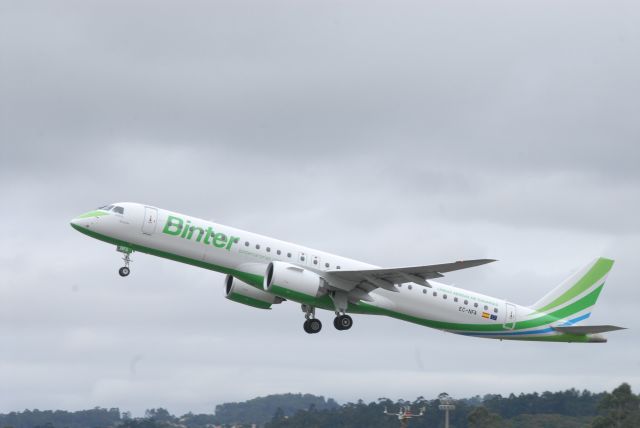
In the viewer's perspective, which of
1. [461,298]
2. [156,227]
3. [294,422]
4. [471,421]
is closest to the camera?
[156,227]

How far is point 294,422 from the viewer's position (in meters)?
130

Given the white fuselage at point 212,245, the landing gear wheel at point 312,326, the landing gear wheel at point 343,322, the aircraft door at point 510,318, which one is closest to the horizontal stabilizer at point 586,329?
the aircraft door at point 510,318

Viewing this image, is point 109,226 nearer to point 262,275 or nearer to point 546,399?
point 262,275

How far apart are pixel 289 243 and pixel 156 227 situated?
7.59m

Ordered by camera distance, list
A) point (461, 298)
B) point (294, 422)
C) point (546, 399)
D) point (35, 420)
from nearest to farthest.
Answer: point (461, 298), point (294, 422), point (546, 399), point (35, 420)

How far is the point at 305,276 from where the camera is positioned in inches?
2434

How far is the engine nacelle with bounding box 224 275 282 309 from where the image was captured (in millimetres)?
66938

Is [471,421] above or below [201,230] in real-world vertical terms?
below

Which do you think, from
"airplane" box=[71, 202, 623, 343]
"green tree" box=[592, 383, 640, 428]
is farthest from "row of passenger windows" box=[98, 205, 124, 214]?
"green tree" box=[592, 383, 640, 428]

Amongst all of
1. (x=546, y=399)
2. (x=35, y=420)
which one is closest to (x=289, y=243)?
(x=546, y=399)

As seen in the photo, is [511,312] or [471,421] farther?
[471,421]

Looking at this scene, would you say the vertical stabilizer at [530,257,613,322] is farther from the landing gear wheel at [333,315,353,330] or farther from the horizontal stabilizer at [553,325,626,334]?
the landing gear wheel at [333,315,353,330]

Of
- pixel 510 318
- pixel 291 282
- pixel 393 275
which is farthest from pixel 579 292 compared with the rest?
pixel 291 282

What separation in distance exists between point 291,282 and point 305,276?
3.17 ft
